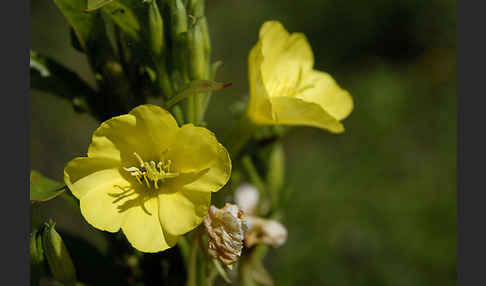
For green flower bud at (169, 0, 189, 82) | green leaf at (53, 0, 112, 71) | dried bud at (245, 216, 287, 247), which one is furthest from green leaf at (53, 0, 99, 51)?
dried bud at (245, 216, 287, 247)

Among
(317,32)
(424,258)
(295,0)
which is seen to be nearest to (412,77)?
(317,32)

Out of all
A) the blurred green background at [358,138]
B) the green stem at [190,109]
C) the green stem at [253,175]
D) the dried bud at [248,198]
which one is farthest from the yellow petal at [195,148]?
the blurred green background at [358,138]

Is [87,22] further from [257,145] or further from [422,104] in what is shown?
[422,104]

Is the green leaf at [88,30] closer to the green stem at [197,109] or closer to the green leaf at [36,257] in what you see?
the green stem at [197,109]

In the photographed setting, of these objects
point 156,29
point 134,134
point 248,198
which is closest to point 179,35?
point 156,29

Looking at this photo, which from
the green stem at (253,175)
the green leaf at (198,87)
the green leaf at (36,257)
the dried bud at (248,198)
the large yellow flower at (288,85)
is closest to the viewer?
the green leaf at (198,87)

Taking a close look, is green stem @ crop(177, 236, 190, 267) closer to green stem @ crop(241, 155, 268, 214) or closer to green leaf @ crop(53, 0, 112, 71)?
green stem @ crop(241, 155, 268, 214)

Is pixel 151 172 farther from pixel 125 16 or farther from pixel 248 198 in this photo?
pixel 248 198
